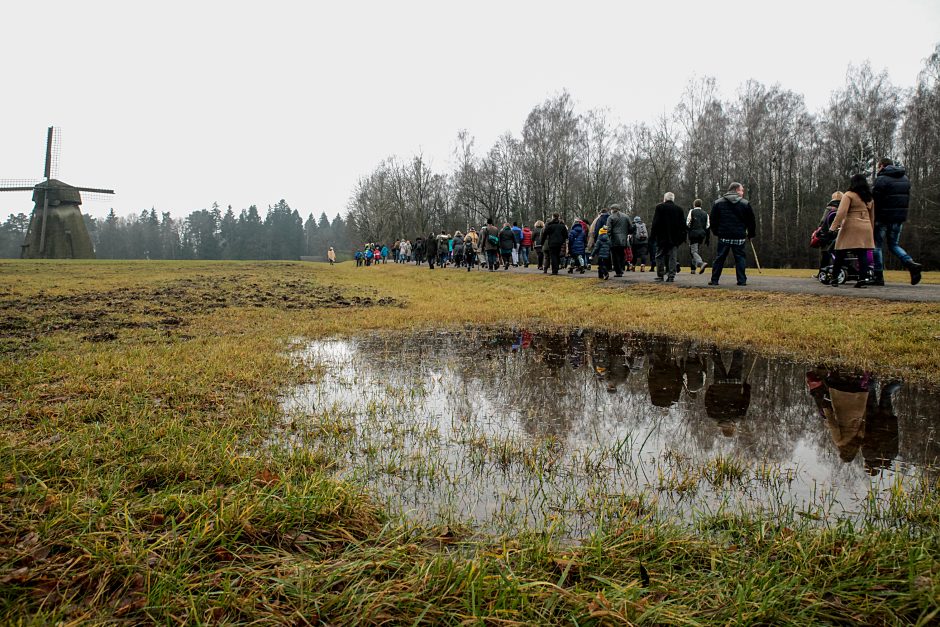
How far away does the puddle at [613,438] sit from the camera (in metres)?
2.38

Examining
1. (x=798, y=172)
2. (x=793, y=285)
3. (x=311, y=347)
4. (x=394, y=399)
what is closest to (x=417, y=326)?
(x=311, y=347)

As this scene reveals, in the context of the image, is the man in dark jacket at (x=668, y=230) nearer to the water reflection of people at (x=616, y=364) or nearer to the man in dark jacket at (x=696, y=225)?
the man in dark jacket at (x=696, y=225)

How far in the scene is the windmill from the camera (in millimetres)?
52156

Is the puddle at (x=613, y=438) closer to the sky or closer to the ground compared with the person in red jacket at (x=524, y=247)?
closer to the ground

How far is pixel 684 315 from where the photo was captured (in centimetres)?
828

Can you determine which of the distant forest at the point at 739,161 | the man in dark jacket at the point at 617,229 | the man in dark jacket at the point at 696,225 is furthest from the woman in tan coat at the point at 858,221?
the distant forest at the point at 739,161

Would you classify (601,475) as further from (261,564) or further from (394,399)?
(394,399)

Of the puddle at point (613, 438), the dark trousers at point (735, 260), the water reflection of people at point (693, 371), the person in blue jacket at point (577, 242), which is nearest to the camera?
the puddle at point (613, 438)

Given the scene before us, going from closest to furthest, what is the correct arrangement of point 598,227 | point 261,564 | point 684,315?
point 261,564, point 684,315, point 598,227

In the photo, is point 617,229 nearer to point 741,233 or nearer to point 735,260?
point 735,260

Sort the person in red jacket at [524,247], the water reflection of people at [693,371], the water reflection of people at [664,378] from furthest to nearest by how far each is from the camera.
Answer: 1. the person in red jacket at [524,247]
2. the water reflection of people at [693,371]
3. the water reflection of people at [664,378]

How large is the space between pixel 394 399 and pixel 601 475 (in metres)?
2.00

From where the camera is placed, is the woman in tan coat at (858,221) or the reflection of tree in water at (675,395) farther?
the woman in tan coat at (858,221)

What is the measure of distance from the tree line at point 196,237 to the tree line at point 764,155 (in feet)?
232
